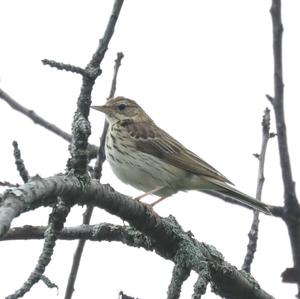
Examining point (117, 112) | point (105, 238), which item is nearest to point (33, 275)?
point (105, 238)

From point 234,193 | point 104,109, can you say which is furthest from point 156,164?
point 104,109

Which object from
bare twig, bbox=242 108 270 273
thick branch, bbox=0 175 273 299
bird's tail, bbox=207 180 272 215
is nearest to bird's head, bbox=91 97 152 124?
bird's tail, bbox=207 180 272 215

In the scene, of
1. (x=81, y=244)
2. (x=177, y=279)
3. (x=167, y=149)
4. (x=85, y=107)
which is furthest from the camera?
(x=167, y=149)

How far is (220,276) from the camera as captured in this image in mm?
4758

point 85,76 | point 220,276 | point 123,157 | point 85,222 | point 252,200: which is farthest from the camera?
point 123,157

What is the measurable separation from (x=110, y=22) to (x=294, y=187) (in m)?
1.27

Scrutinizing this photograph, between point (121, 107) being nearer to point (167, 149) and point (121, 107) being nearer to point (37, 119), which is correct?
point (167, 149)

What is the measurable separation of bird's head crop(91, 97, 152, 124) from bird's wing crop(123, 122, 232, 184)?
0.26 meters

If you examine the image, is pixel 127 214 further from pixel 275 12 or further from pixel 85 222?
pixel 275 12

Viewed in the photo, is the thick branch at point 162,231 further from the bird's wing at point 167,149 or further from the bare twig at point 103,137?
the bird's wing at point 167,149

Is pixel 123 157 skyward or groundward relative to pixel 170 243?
skyward

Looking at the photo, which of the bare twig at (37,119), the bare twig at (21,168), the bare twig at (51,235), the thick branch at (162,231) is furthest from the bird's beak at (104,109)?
the bare twig at (51,235)

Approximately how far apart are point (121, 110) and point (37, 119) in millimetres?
3225

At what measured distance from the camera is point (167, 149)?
8438mm
